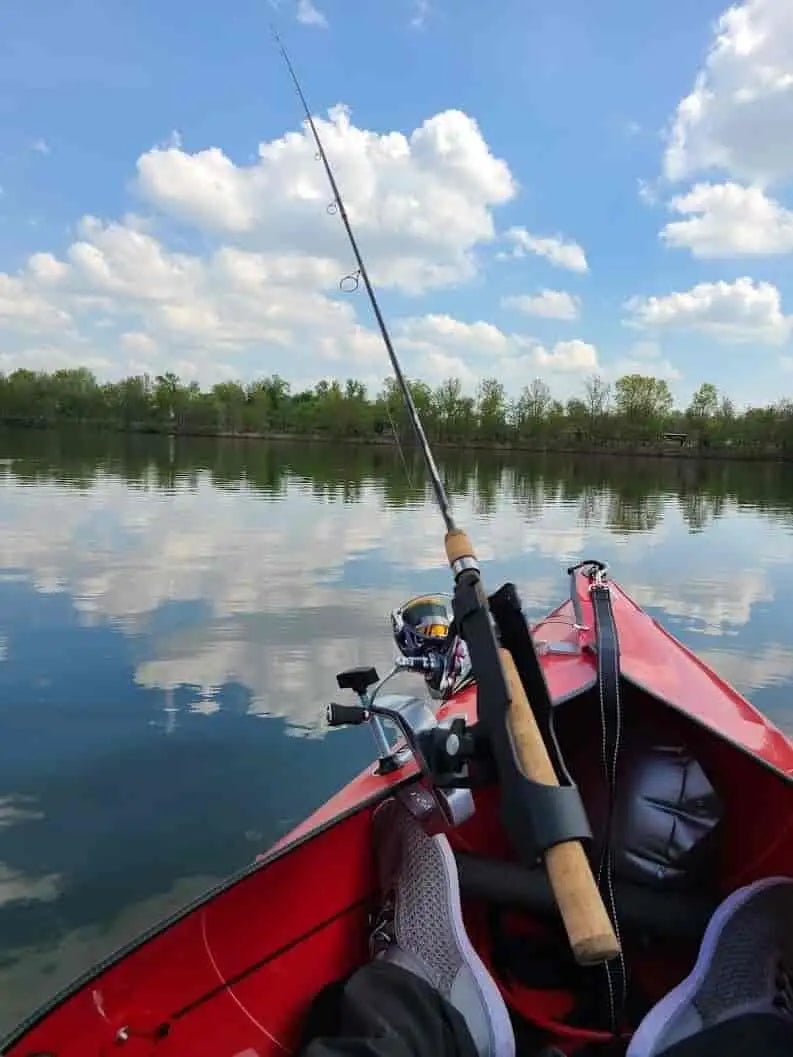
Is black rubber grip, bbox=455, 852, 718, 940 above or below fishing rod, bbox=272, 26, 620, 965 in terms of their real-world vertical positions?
below

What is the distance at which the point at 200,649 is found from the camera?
8.87m

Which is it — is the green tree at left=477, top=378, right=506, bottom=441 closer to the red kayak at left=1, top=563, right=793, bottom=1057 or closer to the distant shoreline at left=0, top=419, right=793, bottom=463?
the distant shoreline at left=0, top=419, right=793, bottom=463

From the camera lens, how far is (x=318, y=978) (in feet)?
8.84

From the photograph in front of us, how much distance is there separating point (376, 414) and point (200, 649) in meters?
71.6

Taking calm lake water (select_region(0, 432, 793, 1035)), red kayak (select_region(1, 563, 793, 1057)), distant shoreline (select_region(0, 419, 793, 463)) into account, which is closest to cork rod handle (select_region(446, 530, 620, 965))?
red kayak (select_region(1, 563, 793, 1057))

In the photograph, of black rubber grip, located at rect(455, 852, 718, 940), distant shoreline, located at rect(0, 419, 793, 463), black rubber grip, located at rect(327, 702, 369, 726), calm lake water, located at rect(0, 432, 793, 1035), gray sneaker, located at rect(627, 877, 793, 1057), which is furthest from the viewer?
distant shoreline, located at rect(0, 419, 793, 463)

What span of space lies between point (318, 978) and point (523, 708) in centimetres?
157

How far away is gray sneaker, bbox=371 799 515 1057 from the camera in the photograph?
2.46 m

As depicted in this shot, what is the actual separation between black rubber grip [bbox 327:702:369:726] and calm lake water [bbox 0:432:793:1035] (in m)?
2.11

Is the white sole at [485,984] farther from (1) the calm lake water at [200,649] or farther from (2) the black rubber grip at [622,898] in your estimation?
(1) the calm lake water at [200,649]

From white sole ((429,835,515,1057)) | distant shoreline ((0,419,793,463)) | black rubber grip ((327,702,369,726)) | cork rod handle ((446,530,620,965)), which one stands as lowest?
white sole ((429,835,515,1057))

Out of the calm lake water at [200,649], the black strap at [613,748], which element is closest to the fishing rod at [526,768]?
the black strap at [613,748]

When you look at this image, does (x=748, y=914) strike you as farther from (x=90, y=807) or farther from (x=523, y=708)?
(x=90, y=807)

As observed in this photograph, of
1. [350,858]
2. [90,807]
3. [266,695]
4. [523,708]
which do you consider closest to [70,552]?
[266,695]
